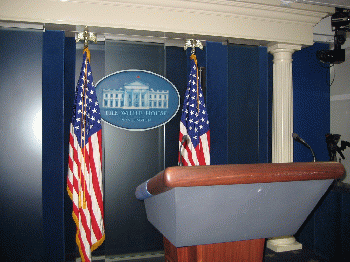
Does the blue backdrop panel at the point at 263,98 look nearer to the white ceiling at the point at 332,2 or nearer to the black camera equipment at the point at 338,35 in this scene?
the white ceiling at the point at 332,2

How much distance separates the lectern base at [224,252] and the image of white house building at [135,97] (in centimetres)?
203

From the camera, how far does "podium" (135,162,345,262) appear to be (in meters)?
1.15

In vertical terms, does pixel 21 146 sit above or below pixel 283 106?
below

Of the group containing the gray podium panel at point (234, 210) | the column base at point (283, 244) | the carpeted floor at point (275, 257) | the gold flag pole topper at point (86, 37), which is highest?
the gold flag pole topper at point (86, 37)

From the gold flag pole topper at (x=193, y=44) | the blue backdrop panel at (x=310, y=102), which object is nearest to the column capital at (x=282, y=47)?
the blue backdrop panel at (x=310, y=102)

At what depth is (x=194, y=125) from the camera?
10.1 feet

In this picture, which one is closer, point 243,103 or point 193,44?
point 193,44

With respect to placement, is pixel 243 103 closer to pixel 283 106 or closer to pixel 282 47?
pixel 283 106

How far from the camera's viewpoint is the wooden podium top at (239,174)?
109cm

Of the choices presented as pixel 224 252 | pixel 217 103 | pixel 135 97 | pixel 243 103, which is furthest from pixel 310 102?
pixel 224 252

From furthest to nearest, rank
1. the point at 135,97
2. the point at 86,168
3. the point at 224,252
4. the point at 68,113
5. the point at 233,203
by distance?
1. the point at 135,97
2. the point at 68,113
3. the point at 86,168
4. the point at 224,252
5. the point at 233,203

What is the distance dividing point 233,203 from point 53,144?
86.6 inches

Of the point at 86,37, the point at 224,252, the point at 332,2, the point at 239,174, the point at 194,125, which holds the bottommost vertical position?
the point at 224,252

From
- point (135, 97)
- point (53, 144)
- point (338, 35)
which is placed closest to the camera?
point (53, 144)
